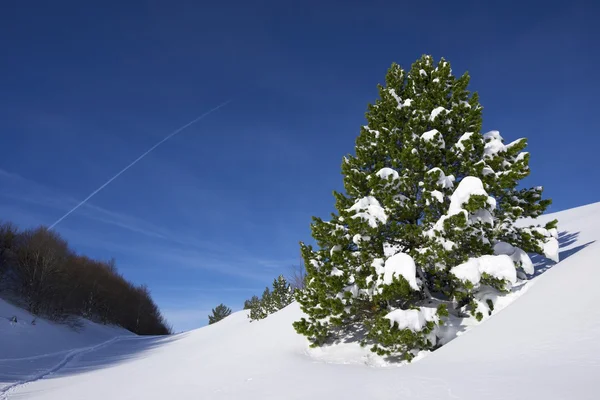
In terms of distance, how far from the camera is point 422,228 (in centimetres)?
901

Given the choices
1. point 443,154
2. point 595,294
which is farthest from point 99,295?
point 595,294

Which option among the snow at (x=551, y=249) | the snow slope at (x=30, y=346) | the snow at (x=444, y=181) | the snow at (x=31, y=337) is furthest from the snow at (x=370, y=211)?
the snow at (x=31, y=337)

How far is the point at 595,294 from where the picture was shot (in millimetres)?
5922

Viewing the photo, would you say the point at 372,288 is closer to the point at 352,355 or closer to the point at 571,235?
the point at 352,355

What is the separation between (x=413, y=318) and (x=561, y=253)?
290 inches

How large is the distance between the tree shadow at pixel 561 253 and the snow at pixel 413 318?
4.25 m

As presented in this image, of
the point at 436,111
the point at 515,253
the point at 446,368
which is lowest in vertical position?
the point at 446,368

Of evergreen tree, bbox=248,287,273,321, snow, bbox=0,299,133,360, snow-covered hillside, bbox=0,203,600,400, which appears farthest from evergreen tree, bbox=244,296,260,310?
snow-covered hillside, bbox=0,203,600,400

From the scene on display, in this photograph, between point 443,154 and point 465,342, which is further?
point 443,154

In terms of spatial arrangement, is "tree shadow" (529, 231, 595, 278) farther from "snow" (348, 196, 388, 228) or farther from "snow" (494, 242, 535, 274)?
"snow" (348, 196, 388, 228)

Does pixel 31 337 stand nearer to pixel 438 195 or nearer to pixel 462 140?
pixel 438 195

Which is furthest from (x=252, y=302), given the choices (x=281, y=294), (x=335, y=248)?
(x=335, y=248)

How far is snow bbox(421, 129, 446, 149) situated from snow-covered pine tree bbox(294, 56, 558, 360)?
0.03m

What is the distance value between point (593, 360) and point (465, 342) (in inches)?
91.5
